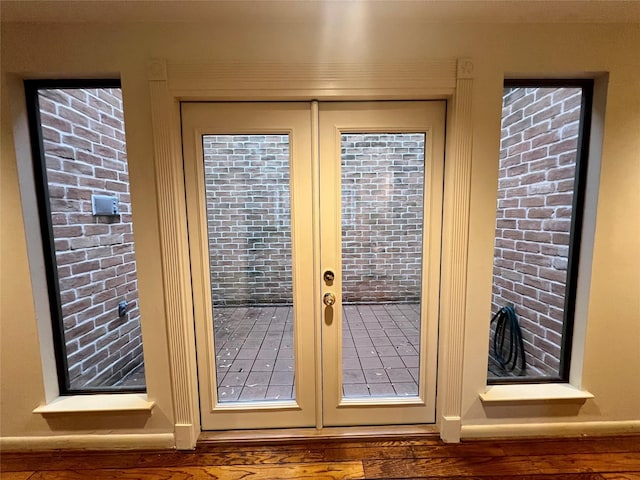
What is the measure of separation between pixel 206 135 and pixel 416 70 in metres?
1.15

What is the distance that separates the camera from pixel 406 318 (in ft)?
5.78

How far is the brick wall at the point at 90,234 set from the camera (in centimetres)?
151

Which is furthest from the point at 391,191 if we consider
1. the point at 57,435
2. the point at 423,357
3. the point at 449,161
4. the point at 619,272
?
the point at 57,435

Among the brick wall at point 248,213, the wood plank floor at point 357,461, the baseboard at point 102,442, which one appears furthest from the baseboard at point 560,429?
the baseboard at point 102,442

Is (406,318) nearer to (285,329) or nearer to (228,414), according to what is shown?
(285,329)

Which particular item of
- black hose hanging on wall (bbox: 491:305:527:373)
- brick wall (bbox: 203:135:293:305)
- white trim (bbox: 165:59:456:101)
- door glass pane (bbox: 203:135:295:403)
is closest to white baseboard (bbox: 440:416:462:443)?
black hose hanging on wall (bbox: 491:305:527:373)

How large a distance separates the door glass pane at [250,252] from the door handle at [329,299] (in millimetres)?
210

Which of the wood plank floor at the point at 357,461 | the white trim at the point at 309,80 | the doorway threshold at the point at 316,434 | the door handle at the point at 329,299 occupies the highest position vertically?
the white trim at the point at 309,80

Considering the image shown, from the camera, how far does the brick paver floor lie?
1.63m

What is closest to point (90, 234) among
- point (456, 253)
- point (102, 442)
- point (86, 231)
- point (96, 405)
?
point (86, 231)

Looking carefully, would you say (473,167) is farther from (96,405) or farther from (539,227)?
(96,405)

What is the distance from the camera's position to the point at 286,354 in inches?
66.0

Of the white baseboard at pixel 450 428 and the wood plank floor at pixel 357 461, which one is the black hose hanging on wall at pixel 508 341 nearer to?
the wood plank floor at pixel 357 461

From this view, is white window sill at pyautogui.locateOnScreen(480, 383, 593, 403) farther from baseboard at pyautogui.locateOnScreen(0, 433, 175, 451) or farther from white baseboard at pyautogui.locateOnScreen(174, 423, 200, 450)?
baseboard at pyautogui.locateOnScreen(0, 433, 175, 451)
